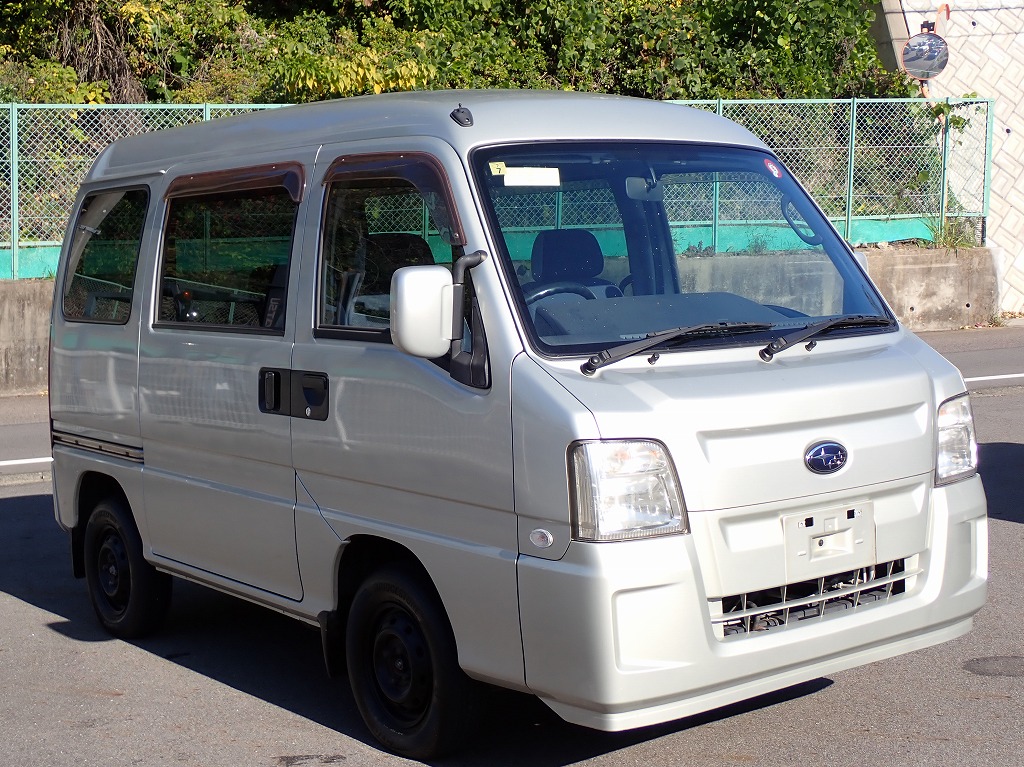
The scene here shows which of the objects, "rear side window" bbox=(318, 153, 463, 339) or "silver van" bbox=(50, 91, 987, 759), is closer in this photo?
"silver van" bbox=(50, 91, 987, 759)

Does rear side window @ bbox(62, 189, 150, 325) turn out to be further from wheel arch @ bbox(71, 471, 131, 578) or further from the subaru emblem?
the subaru emblem

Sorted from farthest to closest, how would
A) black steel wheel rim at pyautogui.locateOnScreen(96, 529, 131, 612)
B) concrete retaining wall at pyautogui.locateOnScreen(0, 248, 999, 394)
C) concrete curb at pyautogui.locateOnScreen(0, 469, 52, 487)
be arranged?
concrete retaining wall at pyautogui.locateOnScreen(0, 248, 999, 394)
concrete curb at pyautogui.locateOnScreen(0, 469, 52, 487)
black steel wheel rim at pyautogui.locateOnScreen(96, 529, 131, 612)

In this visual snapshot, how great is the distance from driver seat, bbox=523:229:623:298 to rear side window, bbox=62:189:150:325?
7.65 feet

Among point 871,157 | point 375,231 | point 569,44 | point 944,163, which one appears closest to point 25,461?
A: point 375,231

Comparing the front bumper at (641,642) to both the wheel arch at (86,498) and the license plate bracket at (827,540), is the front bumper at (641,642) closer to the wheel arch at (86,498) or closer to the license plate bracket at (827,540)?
the license plate bracket at (827,540)

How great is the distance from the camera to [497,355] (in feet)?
13.8

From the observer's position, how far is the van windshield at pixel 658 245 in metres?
4.41

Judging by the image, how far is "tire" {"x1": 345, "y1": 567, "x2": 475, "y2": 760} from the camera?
Answer: 444 cm

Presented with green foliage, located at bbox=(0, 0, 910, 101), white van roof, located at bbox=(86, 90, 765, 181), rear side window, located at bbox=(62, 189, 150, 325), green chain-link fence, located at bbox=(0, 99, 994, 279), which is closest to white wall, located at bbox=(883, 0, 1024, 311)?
green foliage, located at bbox=(0, 0, 910, 101)

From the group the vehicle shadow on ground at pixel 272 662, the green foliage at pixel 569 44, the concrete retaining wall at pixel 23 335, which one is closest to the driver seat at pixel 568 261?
the vehicle shadow on ground at pixel 272 662

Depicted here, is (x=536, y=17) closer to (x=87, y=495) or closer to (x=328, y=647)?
(x=87, y=495)

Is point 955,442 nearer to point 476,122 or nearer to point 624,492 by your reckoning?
point 624,492

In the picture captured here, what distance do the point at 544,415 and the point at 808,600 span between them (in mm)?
1045

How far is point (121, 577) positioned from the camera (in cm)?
634
